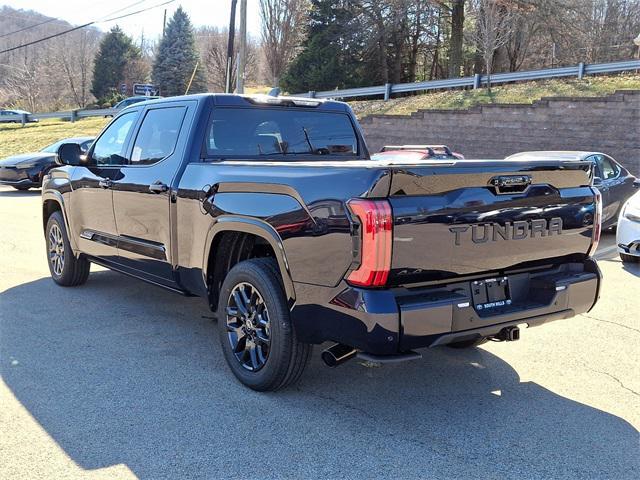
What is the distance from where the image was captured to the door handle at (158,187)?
15.8ft

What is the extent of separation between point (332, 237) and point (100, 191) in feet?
10.5

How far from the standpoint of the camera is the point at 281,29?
3519 cm

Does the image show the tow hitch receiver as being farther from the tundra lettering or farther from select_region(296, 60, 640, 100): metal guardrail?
select_region(296, 60, 640, 100): metal guardrail

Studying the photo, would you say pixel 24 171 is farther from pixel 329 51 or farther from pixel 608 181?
pixel 329 51

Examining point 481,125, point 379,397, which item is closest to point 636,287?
point 379,397

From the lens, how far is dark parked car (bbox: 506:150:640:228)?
9.96 m

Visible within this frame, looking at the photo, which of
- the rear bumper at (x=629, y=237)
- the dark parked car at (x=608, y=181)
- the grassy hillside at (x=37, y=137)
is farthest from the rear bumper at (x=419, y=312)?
the grassy hillside at (x=37, y=137)

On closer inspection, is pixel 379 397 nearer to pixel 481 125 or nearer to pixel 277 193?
pixel 277 193

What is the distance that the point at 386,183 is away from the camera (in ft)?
10.4

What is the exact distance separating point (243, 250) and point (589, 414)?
247 cm

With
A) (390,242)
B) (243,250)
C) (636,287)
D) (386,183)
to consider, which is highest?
(386,183)

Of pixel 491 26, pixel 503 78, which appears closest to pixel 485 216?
pixel 503 78

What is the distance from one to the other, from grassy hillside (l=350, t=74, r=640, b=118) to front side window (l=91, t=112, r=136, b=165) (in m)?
15.6

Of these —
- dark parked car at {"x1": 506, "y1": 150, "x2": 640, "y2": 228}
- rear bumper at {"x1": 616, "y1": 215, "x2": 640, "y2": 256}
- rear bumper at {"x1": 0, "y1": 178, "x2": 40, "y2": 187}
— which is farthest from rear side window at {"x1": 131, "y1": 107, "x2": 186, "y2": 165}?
rear bumper at {"x1": 0, "y1": 178, "x2": 40, "y2": 187}
